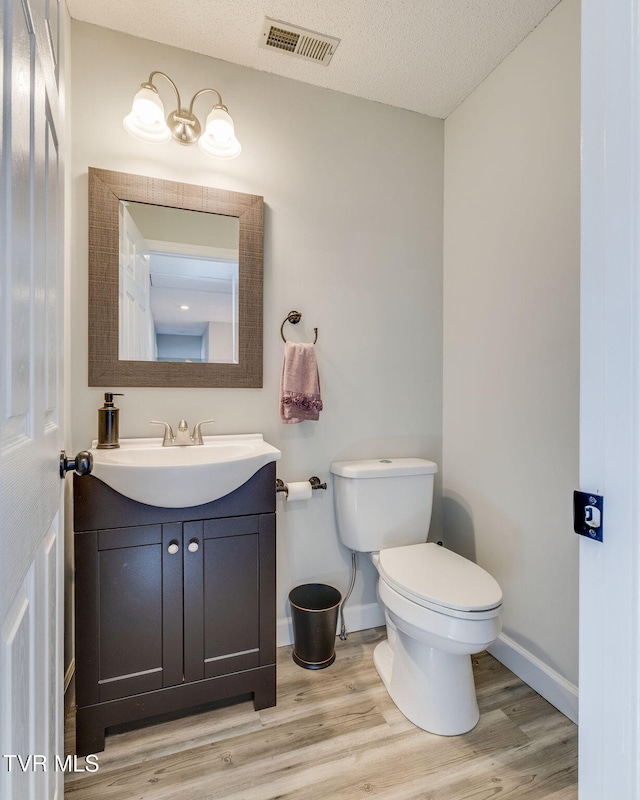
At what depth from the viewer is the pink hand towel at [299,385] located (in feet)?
5.96

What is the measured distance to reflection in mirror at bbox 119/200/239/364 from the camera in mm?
1670

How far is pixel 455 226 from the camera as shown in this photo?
2.12 m

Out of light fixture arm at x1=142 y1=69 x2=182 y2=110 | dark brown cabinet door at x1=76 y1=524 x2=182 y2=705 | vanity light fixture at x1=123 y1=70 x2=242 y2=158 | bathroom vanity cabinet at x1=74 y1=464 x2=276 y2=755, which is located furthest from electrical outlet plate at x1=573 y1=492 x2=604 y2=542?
light fixture arm at x1=142 y1=69 x2=182 y2=110

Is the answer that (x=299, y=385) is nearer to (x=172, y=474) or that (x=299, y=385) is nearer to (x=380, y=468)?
(x=380, y=468)

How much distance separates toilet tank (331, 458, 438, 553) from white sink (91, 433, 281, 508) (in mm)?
444

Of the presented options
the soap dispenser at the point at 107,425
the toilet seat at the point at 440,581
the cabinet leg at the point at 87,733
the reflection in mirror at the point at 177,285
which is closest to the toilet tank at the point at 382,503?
the toilet seat at the point at 440,581

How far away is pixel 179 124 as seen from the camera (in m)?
1.65

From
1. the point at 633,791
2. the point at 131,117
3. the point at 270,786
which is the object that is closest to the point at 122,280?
the point at 131,117

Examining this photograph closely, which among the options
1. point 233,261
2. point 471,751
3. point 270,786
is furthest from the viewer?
point 233,261

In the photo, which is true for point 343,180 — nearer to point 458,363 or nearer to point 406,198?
point 406,198

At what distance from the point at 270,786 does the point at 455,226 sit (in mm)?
2321

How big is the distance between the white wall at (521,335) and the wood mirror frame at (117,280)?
3.26ft

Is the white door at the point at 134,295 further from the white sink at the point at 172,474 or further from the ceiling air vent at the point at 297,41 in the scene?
the ceiling air vent at the point at 297,41

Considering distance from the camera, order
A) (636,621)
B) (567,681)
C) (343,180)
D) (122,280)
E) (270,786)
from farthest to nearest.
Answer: (343,180) → (122,280) → (567,681) → (270,786) → (636,621)
